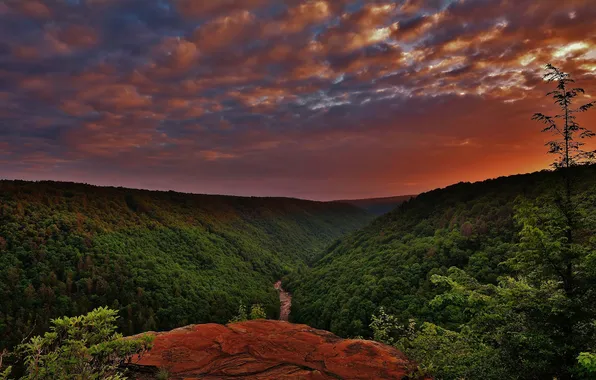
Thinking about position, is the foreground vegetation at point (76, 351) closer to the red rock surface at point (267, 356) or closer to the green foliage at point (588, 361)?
the red rock surface at point (267, 356)

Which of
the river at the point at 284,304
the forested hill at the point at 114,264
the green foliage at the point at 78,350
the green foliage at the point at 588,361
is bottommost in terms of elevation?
the river at the point at 284,304

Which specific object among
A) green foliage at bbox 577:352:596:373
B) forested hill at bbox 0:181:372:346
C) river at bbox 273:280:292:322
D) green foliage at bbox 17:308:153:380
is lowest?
river at bbox 273:280:292:322

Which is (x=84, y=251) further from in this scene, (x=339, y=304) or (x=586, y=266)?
(x=586, y=266)

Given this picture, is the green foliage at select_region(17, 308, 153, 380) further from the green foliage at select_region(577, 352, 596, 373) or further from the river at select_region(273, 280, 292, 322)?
the river at select_region(273, 280, 292, 322)

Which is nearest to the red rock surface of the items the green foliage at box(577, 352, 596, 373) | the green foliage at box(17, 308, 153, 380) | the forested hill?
the green foliage at box(17, 308, 153, 380)

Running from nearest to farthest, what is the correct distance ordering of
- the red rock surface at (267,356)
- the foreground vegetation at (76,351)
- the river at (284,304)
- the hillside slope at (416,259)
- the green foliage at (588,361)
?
the foreground vegetation at (76,351) → the green foliage at (588,361) → the red rock surface at (267,356) → the hillside slope at (416,259) → the river at (284,304)

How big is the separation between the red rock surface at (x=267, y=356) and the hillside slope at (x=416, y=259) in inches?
1537

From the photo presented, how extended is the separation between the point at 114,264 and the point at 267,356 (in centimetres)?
8131

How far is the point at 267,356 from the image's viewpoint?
484 inches

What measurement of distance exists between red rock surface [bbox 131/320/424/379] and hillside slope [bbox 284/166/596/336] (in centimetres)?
3903

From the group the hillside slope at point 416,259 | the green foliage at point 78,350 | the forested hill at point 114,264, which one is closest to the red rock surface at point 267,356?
the green foliage at point 78,350

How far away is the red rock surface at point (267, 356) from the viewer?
35.9ft

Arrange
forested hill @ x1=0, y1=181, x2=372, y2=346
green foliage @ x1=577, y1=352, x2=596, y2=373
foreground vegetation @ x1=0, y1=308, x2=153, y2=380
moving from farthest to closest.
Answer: forested hill @ x1=0, y1=181, x2=372, y2=346 < green foliage @ x1=577, y1=352, x2=596, y2=373 < foreground vegetation @ x1=0, y1=308, x2=153, y2=380

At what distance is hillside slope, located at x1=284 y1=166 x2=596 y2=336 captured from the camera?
185ft
